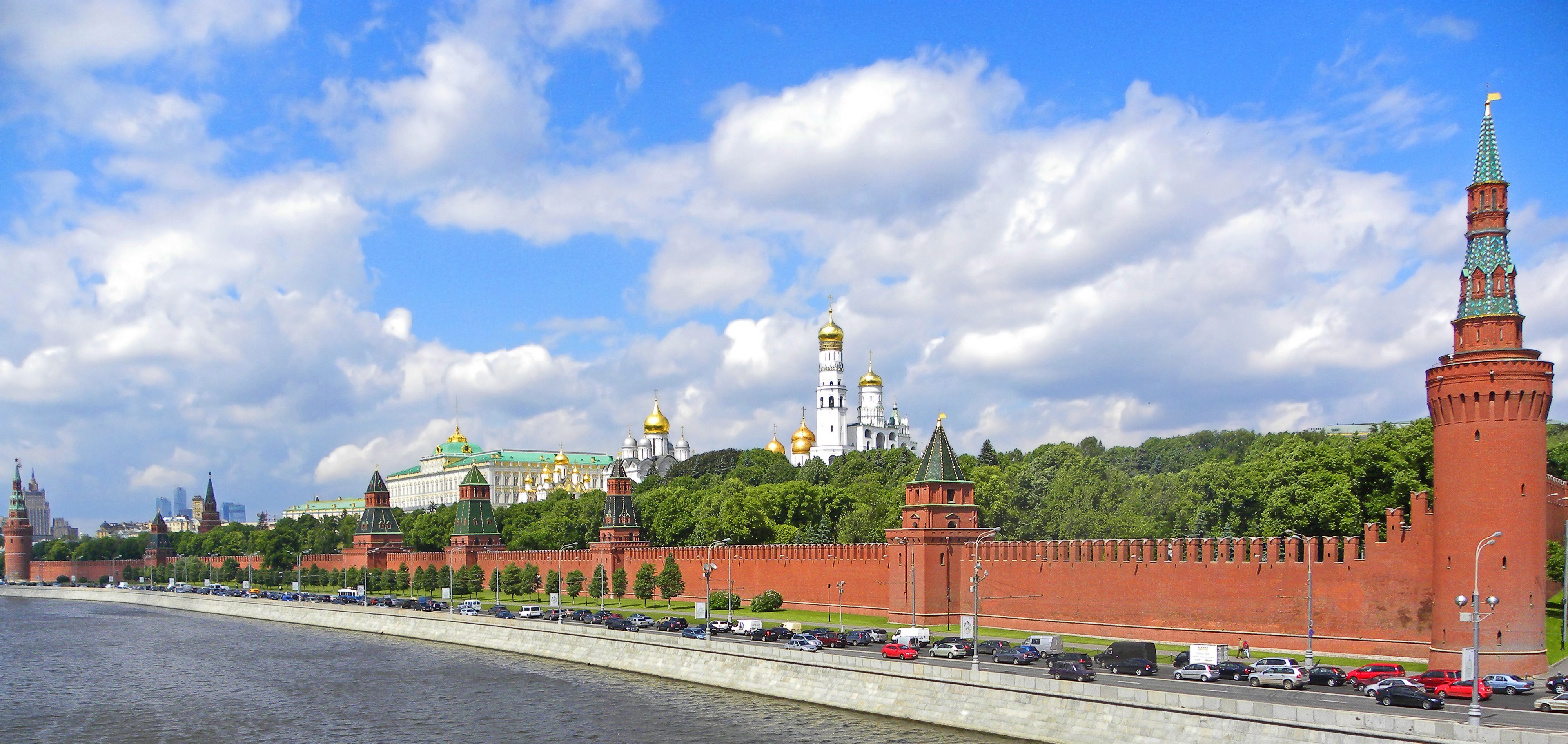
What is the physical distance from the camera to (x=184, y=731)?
4328cm

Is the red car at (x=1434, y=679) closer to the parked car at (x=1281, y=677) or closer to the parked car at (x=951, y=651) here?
the parked car at (x=1281, y=677)

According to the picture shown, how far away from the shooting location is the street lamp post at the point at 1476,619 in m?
29.5

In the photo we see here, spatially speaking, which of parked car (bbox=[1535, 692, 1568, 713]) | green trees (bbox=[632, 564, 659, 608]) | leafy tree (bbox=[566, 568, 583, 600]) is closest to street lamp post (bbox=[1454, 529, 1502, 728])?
parked car (bbox=[1535, 692, 1568, 713])

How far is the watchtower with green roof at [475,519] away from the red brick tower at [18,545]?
326ft

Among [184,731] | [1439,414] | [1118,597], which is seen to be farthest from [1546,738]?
[184,731]

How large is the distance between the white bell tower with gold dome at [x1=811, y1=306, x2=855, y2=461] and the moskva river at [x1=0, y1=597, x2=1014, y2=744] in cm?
10290

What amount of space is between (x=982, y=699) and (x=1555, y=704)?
1576 centimetres

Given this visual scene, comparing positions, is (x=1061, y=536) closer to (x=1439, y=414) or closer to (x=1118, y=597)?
(x=1118, y=597)

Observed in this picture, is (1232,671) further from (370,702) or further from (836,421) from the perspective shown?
(836,421)

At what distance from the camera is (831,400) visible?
17438 cm

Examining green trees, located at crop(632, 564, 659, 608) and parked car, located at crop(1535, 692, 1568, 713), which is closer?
parked car, located at crop(1535, 692, 1568, 713)

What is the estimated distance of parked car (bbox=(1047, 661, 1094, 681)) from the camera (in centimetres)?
4147

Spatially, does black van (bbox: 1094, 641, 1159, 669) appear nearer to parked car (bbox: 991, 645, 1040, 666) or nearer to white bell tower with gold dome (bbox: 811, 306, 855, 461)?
parked car (bbox: 991, 645, 1040, 666)

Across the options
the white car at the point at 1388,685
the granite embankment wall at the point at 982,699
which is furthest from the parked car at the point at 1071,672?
the white car at the point at 1388,685
